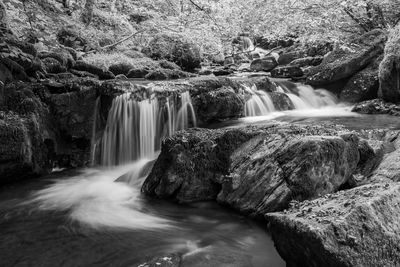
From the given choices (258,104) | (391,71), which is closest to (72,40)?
(258,104)

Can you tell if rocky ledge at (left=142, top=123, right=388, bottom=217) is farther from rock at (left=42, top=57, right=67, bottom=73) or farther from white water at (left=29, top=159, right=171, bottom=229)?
rock at (left=42, top=57, right=67, bottom=73)

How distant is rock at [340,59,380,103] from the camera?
11.9 m

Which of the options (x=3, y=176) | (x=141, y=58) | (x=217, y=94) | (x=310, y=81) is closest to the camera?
(x=3, y=176)

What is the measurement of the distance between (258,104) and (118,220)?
739 cm

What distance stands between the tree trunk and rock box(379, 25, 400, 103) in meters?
13.2

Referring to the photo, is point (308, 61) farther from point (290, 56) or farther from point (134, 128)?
point (134, 128)

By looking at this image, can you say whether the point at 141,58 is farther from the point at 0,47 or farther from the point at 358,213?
the point at 358,213

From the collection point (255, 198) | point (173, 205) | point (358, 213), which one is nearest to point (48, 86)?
point (173, 205)

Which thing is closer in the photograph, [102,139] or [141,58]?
[102,139]

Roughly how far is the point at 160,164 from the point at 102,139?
3536 millimetres

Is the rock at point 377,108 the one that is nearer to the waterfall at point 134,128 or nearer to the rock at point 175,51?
the waterfall at point 134,128

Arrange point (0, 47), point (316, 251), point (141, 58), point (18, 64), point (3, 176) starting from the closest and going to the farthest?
point (316, 251) < point (3, 176) < point (0, 47) < point (18, 64) < point (141, 58)

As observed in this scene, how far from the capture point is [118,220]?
207 inches

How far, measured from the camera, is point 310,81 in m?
13.7
